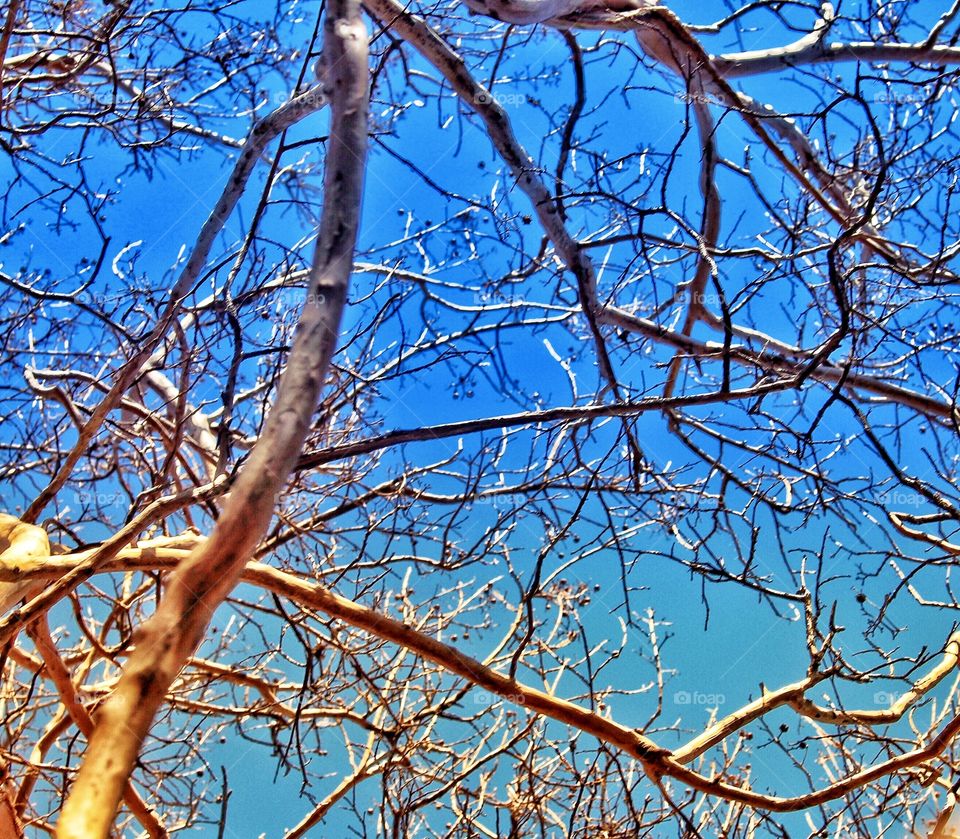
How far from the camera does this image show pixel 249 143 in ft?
13.0

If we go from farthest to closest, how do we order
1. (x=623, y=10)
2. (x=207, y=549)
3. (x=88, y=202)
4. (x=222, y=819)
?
Answer: (x=623, y=10) → (x=222, y=819) → (x=88, y=202) → (x=207, y=549)

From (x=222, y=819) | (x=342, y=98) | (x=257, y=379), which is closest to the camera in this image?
(x=342, y=98)

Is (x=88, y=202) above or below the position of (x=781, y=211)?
below

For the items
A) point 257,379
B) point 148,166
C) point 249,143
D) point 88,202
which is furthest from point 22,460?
point 249,143

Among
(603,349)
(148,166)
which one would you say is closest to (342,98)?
(603,349)

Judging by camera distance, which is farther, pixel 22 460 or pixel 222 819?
pixel 22 460

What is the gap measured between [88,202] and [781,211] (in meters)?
3.69

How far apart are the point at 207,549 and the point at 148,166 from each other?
416cm

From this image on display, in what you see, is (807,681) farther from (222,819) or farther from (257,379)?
(257,379)

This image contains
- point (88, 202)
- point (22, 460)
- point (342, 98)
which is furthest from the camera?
point (22, 460)

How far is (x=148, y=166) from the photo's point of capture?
4871 millimetres

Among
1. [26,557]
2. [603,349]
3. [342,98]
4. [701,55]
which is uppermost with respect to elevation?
[701,55]

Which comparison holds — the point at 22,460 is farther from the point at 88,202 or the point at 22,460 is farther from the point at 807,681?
the point at 807,681

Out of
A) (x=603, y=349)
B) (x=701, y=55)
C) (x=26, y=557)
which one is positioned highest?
(x=701, y=55)
